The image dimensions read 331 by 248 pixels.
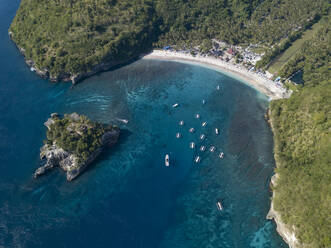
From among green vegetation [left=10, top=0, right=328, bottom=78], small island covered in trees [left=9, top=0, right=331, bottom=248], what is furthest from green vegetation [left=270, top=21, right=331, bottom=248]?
green vegetation [left=10, top=0, right=328, bottom=78]

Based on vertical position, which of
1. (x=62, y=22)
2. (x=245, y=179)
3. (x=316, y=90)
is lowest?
(x=245, y=179)

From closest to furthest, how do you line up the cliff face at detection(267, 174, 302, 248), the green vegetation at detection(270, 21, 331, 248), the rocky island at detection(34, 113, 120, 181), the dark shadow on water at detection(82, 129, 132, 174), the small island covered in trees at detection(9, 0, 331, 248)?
the green vegetation at detection(270, 21, 331, 248), the cliff face at detection(267, 174, 302, 248), the small island covered in trees at detection(9, 0, 331, 248), the rocky island at detection(34, 113, 120, 181), the dark shadow on water at detection(82, 129, 132, 174)

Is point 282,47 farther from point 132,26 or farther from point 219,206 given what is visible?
point 219,206

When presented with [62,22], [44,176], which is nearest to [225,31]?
[62,22]

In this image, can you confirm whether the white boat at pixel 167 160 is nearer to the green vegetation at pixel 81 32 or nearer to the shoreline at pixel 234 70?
the shoreline at pixel 234 70

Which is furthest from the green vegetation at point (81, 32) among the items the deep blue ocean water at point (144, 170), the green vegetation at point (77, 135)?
the green vegetation at point (77, 135)

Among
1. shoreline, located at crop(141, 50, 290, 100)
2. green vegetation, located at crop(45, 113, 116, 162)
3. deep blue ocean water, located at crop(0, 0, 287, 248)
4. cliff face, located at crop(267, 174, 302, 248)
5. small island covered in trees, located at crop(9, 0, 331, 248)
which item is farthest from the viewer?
shoreline, located at crop(141, 50, 290, 100)

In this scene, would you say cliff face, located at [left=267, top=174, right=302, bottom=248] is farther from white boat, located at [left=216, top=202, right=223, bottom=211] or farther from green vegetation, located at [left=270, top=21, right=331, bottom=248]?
white boat, located at [left=216, top=202, right=223, bottom=211]

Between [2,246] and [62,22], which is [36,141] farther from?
[62,22]
